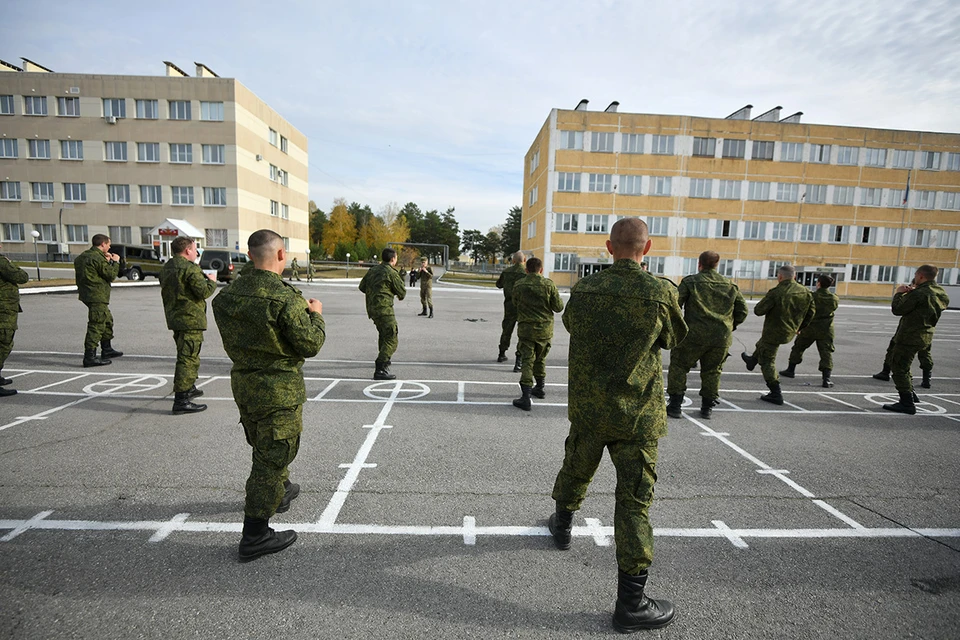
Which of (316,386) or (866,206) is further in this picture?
(866,206)

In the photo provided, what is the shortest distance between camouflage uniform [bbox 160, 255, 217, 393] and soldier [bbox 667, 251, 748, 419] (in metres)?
5.94

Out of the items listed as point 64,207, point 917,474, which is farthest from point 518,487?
point 64,207

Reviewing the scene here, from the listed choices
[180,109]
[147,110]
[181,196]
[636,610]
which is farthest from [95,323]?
[147,110]

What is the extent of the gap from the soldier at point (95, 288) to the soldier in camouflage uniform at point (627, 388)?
27.6ft

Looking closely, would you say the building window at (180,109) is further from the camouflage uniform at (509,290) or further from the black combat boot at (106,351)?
the camouflage uniform at (509,290)

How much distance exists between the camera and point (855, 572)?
3080mm

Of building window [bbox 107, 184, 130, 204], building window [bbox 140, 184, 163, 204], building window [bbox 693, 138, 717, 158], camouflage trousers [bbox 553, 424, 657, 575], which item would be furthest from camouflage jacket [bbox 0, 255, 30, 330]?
building window [bbox 693, 138, 717, 158]

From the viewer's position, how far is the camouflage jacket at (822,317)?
27.7 ft

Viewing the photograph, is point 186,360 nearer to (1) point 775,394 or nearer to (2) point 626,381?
(2) point 626,381

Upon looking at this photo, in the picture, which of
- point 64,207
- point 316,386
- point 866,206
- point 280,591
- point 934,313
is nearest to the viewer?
point 280,591

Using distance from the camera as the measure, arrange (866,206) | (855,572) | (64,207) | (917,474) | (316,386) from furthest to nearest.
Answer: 1. (866,206)
2. (64,207)
3. (316,386)
4. (917,474)
5. (855,572)

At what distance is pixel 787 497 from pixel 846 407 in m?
4.14

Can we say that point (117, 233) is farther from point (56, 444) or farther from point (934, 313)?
point (934, 313)

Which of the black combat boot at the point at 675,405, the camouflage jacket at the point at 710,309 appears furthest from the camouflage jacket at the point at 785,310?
the black combat boot at the point at 675,405
